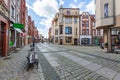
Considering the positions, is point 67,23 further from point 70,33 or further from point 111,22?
point 111,22

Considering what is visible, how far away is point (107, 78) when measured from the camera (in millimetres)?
5715

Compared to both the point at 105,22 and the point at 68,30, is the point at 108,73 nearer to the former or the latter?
the point at 105,22

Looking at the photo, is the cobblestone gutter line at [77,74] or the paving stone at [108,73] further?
the paving stone at [108,73]

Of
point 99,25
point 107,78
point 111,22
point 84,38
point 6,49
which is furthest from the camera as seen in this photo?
point 84,38

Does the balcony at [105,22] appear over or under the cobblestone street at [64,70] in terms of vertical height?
over

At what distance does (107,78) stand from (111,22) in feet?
40.7

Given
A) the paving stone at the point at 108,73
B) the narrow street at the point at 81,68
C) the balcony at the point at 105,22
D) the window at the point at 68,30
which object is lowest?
the paving stone at the point at 108,73

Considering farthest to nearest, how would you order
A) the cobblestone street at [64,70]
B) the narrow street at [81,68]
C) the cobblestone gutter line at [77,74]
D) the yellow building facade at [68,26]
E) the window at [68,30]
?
the window at [68,30]
the yellow building facade at [68,26]
the narrow street at [81,68]
the cobblestone street at [64,70]
the cobblestone gutter line at [77,74]

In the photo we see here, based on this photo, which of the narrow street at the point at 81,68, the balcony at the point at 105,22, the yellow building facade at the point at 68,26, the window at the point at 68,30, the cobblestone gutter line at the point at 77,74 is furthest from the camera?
the window at the point at 68,30

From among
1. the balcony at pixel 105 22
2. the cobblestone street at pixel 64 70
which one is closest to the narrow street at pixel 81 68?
the cobblestone street at pixel 64 70

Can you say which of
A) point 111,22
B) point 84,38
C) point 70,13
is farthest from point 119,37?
point 70,13

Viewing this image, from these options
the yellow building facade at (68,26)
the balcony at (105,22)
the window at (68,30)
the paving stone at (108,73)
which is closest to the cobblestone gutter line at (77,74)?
the paving stone at (108,73)

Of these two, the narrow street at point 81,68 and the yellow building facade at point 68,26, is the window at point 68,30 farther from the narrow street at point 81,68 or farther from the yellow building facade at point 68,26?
the narrow street at point 81,68

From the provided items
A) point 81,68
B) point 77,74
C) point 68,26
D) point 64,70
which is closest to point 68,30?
point 68,26
